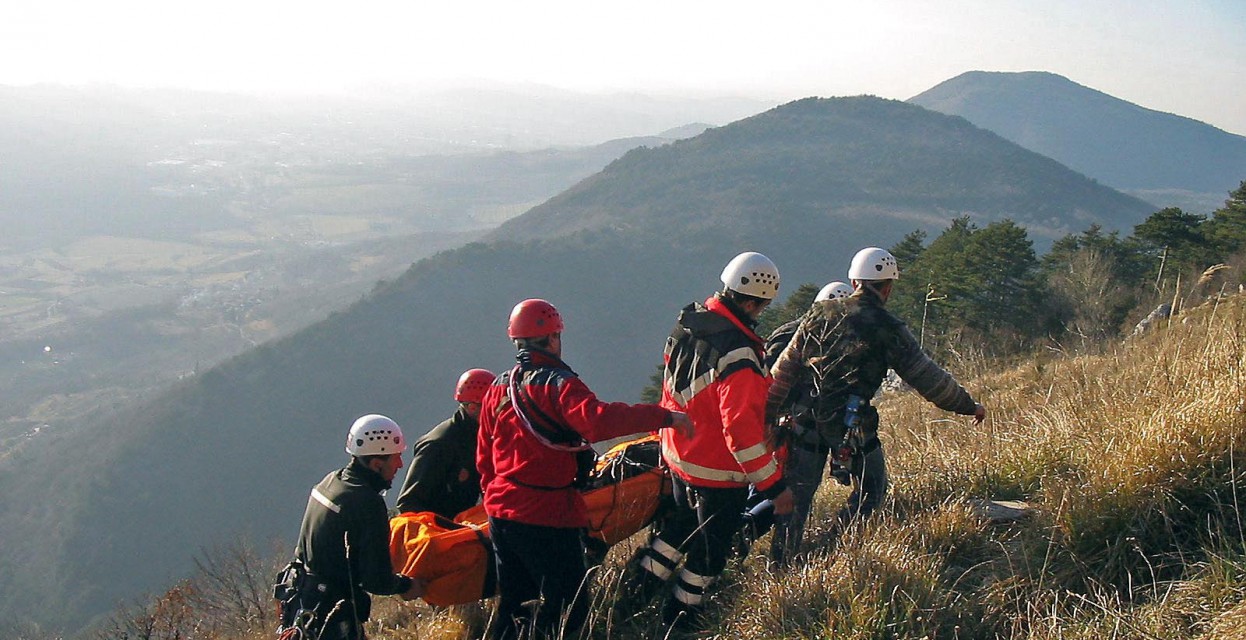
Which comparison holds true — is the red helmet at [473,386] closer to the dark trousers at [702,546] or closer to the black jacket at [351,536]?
the black jacket at [351,536]

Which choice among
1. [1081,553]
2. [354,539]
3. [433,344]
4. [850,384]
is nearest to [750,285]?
[850,384]

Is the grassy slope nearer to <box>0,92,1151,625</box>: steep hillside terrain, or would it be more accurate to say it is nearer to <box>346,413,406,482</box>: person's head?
<box>346,413,406,482</box>: person's head

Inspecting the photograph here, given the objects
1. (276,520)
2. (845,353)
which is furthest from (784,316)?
(276,520)

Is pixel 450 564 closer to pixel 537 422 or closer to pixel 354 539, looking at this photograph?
pixel 354 539

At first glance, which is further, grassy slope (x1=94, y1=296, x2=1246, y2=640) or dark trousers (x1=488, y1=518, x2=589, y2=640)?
dark trousers (x1=488, y1=518, x2=589, y2=640)

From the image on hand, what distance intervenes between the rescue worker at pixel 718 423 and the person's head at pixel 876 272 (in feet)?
2.25

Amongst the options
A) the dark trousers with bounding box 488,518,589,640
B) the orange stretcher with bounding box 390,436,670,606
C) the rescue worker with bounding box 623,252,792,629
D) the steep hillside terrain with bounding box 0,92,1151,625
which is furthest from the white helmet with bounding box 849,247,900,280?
the steep hillside terrain with bounding box 0,92,1151,625

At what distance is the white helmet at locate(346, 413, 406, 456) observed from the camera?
4418mm

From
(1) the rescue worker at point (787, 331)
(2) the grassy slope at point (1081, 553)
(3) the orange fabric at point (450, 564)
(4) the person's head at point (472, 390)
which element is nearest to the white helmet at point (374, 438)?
(3) the orange fabric at point (450, 564)

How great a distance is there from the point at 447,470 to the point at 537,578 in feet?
5.72

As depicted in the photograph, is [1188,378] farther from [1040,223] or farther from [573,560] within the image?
[1040,223]

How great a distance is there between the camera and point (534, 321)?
385 centimetres

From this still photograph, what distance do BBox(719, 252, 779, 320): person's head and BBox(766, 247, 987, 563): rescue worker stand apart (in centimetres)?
48

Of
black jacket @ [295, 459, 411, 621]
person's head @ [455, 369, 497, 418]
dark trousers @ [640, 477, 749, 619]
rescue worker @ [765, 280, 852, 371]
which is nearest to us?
dark trousers @ [640, 477, 749, 619]
